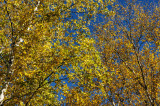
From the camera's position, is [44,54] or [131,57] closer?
A: [44,54]

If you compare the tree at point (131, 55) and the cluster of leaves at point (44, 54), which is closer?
the cluster of leaves at point (44, 54)

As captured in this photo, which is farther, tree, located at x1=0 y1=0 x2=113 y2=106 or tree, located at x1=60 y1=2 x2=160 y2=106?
tree, located at x1=60 y1=2 x2=160 y2=106

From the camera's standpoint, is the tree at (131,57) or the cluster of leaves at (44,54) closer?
the cluster of leaves at (44,54)

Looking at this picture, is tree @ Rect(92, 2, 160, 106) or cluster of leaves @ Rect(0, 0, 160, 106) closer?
cluster of leaves @ Rect(0, 0, 160, 106)

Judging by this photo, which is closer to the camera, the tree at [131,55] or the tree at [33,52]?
Result: the tree at [33,52]

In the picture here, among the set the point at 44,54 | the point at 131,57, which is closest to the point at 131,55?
the point at 131,57

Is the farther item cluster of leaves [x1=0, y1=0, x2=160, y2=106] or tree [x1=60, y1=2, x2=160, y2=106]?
tree [x1=60, y1=2, x2=160, y2=106]

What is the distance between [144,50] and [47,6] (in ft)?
47.0

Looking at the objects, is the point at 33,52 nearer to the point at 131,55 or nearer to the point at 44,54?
the point at 44,54

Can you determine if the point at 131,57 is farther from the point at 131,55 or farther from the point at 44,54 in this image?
the point at 44,54

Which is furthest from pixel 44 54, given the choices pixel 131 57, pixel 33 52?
pixel 131 57

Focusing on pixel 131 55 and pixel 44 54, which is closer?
pixel 44 54

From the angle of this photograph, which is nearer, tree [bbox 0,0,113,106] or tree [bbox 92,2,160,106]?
tree [bbox 0,0,113,106]

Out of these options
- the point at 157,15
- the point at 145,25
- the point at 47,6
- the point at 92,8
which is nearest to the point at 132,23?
the point at 145,25
